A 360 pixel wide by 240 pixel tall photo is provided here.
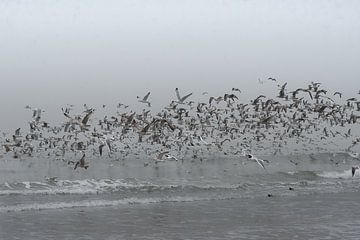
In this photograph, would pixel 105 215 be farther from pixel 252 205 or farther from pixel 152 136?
pixel 152 136

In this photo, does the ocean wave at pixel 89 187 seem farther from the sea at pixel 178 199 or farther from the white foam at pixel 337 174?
the white foam at pixel 337 174

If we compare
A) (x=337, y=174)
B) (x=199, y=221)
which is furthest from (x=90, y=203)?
(x=337, y=174)

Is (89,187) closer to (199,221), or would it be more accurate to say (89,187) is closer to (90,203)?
(90,203)

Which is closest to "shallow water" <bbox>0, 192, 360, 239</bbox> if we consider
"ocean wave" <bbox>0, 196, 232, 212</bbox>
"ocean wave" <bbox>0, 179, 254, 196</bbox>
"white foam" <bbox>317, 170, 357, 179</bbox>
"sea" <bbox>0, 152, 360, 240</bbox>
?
"sea" <bbox>0, 152, 360, 240</bbox>

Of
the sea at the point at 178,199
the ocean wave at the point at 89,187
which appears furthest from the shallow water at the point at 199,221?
the ocean wave at the point at 89,187

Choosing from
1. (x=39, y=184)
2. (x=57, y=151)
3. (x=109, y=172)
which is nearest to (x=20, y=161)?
(x=57, y=151)

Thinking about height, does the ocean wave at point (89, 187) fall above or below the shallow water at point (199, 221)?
above

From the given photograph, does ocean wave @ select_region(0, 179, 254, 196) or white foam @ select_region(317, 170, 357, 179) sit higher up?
white foam @ select_region(317, 170, 357, 179)

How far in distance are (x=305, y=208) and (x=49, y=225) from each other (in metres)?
9.55

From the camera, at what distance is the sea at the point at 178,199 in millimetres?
16375

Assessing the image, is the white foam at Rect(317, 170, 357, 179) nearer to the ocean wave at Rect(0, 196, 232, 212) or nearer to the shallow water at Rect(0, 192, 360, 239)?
the shallow water at Rect(0, 192, 360, 239)

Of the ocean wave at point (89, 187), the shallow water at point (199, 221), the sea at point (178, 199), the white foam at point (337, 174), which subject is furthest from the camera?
the white foam at point (337, 174)

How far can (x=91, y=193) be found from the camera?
25.7m

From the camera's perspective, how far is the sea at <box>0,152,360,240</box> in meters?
16.4
